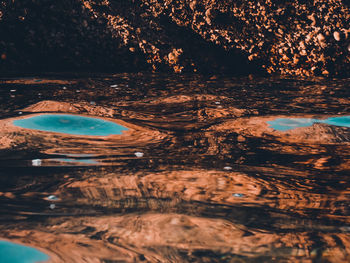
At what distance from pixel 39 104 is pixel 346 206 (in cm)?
186

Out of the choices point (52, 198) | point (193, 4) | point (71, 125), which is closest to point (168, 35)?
point (193, 4)

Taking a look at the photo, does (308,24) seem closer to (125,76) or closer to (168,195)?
(125,76)

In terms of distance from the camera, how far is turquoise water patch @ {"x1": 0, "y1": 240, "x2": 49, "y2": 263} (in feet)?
3.62

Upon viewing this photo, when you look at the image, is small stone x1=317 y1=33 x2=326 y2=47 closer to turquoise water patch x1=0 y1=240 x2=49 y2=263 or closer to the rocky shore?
the rocky shore

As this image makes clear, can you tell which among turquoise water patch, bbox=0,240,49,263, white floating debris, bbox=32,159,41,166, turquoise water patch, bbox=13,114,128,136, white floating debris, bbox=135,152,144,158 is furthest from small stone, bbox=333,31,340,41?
turquoise water patch, bbox=0,240,49,263

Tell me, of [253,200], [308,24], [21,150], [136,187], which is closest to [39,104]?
[21,150]

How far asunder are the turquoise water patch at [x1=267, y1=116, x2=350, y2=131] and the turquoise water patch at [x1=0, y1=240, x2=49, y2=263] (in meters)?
1.43

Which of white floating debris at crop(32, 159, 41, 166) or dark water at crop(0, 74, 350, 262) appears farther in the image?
white floating debris at crop(32, 159, 41, 166)

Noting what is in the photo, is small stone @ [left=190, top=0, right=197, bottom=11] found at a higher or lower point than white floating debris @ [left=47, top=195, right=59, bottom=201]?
higher

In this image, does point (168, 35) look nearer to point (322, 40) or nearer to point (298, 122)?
point (322, 40)

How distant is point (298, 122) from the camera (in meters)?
2.23

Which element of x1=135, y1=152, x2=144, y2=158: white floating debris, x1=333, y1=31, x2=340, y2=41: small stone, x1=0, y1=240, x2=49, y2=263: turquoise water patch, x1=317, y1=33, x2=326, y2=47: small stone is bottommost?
x1=0, y1=240, x2=49, y2=263: turquoise water patch

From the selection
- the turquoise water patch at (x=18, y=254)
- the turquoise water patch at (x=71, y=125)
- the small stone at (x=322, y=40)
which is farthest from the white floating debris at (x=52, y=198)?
the small stone at (x=322, y=40)

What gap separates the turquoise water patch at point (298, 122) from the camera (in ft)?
7.16
